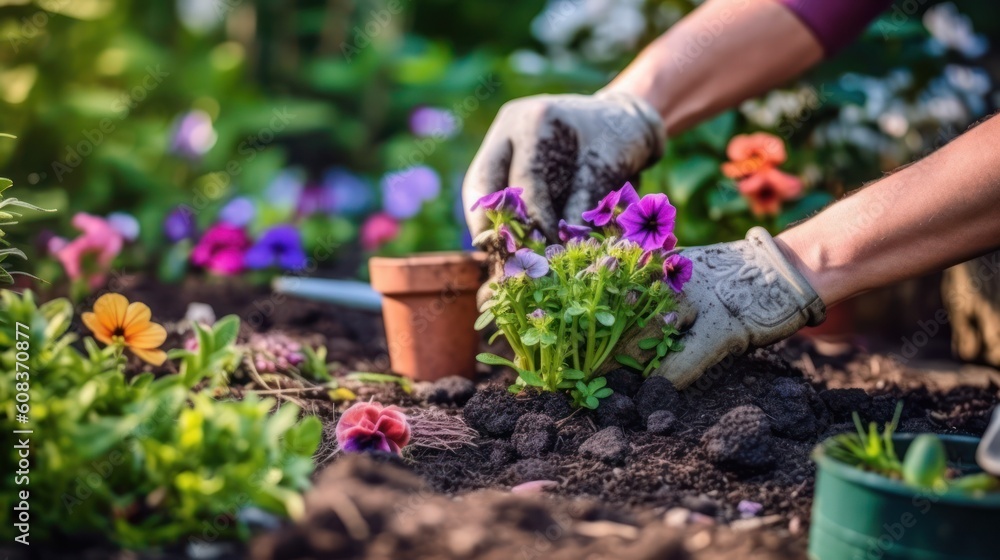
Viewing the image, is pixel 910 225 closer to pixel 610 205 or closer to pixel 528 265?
pixel 610 205

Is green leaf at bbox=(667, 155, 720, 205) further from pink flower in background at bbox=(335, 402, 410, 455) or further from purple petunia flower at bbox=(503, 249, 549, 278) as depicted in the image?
pink flower in background at bbox=(335, 402, 410, 455)

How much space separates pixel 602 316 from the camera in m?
1.69

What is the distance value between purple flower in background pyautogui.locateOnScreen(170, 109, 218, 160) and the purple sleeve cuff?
10.4 ft

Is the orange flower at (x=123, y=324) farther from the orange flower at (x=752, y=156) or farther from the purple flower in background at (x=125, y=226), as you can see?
the purple flower in background at (x=125, y=226)

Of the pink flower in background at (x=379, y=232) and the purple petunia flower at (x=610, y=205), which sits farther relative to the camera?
the pink flower in background at (x=379, y=232)

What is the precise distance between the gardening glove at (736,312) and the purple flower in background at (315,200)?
3743 millimetres

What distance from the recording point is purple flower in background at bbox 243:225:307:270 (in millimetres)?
3537

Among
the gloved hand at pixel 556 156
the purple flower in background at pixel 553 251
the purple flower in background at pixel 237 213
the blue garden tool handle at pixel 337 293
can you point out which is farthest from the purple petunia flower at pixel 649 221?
the purple flower in background at pixel 237 213

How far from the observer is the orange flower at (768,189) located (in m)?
2.98

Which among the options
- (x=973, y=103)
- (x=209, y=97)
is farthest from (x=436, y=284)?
(x=209, y=97)

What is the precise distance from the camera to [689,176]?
3201 millimetres

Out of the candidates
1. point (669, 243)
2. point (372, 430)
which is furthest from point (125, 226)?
point (669, 243)

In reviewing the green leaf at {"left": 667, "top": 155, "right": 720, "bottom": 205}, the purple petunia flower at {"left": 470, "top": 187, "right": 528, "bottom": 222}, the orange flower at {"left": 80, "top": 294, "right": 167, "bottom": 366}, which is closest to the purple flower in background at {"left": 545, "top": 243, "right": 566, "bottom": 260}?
the purple petunia flower at {"left": 470, "top": 187, "right": 528, "bottom": 222}

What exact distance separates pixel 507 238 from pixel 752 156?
1535mm
